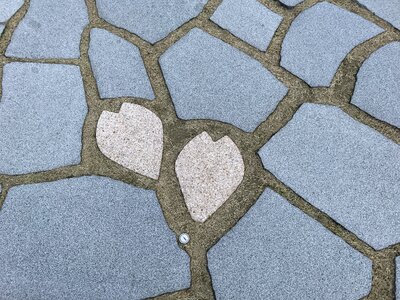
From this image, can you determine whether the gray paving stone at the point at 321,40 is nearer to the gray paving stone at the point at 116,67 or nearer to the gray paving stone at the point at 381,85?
the gray paving stone at the point at 381,85

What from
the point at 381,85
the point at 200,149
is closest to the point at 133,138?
the point at 200,149

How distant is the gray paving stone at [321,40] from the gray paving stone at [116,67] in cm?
64

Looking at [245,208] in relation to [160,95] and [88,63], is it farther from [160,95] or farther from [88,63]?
[88,63]

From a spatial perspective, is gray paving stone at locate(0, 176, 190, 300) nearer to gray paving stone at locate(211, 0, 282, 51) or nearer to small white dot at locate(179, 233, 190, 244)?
small white dot at locate(179, 233, 190, 244)

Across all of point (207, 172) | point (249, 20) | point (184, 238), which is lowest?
point (184, 238)

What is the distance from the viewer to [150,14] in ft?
7.80

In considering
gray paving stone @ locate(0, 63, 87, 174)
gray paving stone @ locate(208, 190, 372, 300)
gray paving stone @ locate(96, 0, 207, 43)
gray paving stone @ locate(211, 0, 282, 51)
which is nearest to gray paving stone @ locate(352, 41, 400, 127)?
gray paving stone @ locate(211, 0, 282, 51)

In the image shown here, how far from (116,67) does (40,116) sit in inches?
15.7

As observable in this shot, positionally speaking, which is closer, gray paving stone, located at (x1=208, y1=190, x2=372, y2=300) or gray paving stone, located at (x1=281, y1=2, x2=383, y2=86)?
gray paving stone, located at (x1=208, y1=190, x2=372, y2=300)

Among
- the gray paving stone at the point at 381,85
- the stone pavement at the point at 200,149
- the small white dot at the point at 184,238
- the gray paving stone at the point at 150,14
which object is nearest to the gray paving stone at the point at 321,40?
the stone pavement at the point at 200,149

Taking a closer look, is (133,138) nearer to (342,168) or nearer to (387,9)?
(342,168)

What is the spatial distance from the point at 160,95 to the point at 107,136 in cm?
29

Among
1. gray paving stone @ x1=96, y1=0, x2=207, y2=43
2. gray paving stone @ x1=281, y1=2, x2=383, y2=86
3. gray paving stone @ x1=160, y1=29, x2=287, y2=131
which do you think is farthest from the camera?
gray paving stone @ x1=96, y1=0, x2=207, y2=43

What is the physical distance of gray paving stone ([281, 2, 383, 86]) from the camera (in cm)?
218
